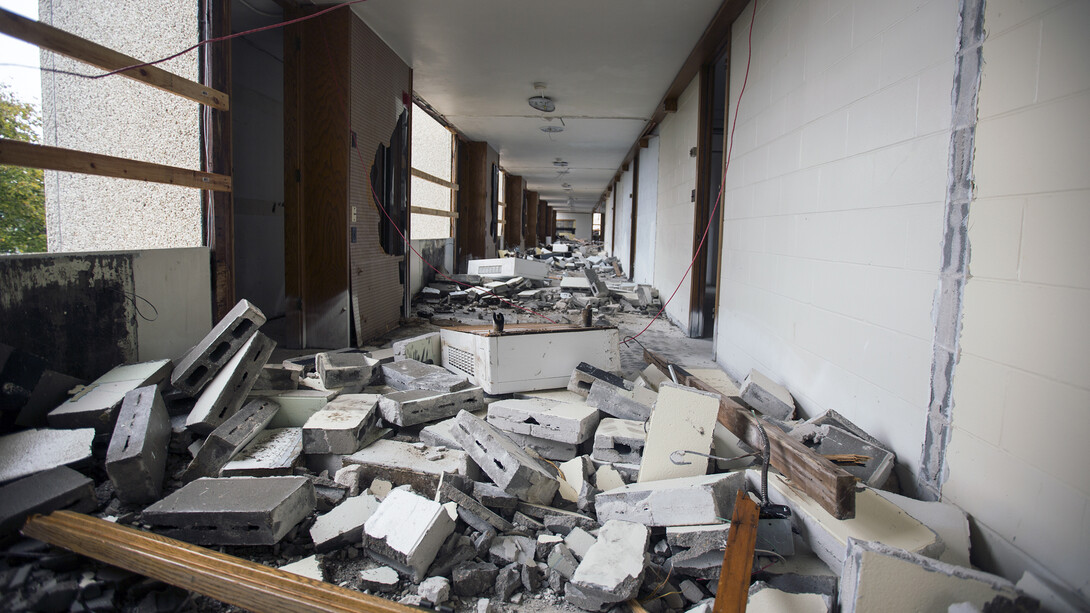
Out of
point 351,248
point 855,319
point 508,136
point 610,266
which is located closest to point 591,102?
point 508,136

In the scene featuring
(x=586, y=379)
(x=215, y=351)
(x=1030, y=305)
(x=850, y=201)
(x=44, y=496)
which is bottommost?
(x=44, y=496)

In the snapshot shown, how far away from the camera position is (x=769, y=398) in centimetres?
276

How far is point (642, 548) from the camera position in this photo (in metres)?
1.57

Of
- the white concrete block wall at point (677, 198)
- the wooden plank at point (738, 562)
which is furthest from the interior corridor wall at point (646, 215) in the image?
the wooden plank at point (738, 562)

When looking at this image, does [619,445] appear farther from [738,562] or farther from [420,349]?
[420,349]

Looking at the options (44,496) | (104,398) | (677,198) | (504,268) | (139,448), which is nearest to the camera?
(44,496)

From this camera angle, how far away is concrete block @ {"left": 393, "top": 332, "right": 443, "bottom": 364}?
3291 millimetres

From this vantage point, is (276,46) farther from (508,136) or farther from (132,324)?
(508,136)

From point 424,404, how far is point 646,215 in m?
7.35

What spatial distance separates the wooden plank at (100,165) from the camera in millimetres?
2135

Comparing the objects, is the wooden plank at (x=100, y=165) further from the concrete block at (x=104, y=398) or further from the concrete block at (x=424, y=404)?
the concrete block at (x=424, y=404)

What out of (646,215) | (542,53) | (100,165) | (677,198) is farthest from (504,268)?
(100,165)

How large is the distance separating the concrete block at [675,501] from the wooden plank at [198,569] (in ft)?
2.54

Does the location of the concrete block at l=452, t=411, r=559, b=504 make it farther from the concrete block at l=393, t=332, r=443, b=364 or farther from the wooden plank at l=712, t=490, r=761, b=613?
the concrete block at l=393, t=332, r=443, b=364
